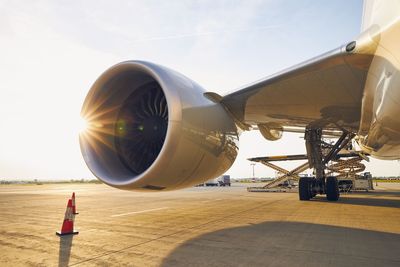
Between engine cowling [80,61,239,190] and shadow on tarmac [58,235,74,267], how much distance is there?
1071 millimetres

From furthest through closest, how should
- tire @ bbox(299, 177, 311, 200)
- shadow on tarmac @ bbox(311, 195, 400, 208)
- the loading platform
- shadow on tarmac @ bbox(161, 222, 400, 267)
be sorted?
the loading platform, tire @ bbox(299, 177, 311, 200), shadow on tarmac @ bbox(311, 195, 400, 208), shadow on tarmac @ bbox(161, 222, 400, 267)

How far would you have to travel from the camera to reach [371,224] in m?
6.00

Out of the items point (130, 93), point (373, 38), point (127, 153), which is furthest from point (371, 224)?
point (130, 93)

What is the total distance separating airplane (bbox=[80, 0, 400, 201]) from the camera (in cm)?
445

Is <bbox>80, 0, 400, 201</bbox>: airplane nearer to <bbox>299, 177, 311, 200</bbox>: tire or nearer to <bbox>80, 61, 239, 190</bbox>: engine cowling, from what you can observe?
<bbox>80, 61, 239, 190</bbox>: engine cowling

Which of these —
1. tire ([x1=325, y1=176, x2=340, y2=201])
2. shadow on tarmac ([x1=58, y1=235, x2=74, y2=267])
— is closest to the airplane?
shadow on tarmac ([x1=58, y1=235, x2=74, y2=267])

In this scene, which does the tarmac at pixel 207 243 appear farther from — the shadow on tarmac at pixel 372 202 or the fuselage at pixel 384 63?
the shadow on tarmac at pixel 372 202

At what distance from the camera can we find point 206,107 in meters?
5.37

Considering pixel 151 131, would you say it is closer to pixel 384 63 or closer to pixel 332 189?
pixel 384 63

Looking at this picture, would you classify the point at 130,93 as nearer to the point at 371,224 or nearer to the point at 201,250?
the point at 201,250

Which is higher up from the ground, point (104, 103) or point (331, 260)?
point (104, 103)

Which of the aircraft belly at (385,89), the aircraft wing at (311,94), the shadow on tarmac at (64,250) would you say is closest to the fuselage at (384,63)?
the aircraft belly at (385,89)

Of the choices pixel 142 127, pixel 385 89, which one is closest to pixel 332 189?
pixel 385 89

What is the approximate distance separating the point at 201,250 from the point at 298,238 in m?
1.65
